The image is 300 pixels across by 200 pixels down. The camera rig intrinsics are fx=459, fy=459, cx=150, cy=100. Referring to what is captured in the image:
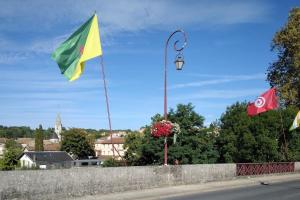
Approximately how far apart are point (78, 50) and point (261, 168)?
61.1 ft

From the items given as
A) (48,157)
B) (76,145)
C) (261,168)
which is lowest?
(261,168)

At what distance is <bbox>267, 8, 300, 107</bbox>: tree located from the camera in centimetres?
4688

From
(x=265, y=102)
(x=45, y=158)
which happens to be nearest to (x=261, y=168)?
(x=265, y=102)

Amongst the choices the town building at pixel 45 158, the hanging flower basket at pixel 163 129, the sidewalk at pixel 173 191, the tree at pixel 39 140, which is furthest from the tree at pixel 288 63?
the tree at pixel 39 140

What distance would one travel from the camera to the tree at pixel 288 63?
46.9 metres

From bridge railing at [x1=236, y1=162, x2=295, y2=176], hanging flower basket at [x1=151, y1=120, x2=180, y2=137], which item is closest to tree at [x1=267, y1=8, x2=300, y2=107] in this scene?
bridge railing at [x1=236, y1=162, x2=295, y2=176]

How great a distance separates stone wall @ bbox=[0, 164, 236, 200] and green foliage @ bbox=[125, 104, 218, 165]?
12.2 m

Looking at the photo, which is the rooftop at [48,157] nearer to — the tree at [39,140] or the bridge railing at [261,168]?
the tree at [39,140]

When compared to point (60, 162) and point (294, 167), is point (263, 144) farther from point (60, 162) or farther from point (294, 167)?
point (60, 162)

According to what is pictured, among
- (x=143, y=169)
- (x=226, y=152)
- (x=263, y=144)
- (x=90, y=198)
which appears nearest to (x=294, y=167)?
(x=263, y=144)

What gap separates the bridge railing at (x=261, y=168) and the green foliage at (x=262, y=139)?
10.4 ft

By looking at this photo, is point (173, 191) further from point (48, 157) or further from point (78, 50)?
point (48, 157)

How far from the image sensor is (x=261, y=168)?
31.8m

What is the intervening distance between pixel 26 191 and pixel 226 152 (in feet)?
105
